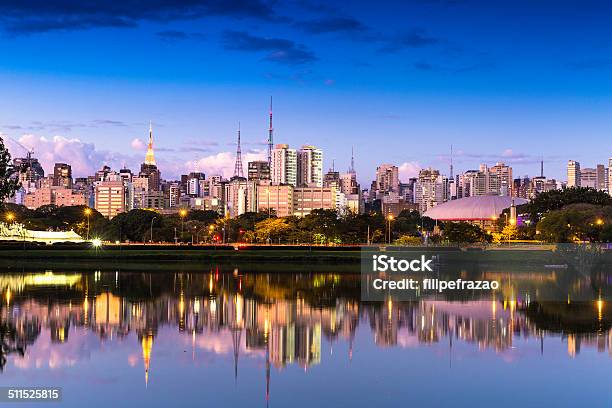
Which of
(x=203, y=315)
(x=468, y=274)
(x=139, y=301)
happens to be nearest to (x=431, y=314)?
(x=203, y=315)

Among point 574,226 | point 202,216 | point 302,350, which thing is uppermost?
point 202,216

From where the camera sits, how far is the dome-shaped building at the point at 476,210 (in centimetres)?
18825

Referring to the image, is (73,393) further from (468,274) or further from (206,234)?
(206,234)

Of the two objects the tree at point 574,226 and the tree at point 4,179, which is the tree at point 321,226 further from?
the tree at point 4,179

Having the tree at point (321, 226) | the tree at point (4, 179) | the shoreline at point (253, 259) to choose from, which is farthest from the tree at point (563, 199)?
the tree at point (4, 179)

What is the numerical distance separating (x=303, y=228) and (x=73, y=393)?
10002 cm

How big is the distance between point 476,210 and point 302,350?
169884 mm

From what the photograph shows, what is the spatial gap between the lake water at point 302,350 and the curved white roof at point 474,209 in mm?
150206

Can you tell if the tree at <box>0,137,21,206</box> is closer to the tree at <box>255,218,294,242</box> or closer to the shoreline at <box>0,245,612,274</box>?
the shoreline at <box>0,245,612,274</box>

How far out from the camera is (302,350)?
25156 millimetres

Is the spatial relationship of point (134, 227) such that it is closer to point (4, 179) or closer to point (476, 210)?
point (4, 179)

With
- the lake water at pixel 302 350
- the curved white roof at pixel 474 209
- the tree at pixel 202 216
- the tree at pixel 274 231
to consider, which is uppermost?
the curved white roof at pixel 474 209

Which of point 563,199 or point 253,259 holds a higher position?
point 563,199

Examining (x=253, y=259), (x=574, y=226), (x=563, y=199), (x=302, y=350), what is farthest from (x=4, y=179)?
(x=563, y=199)
